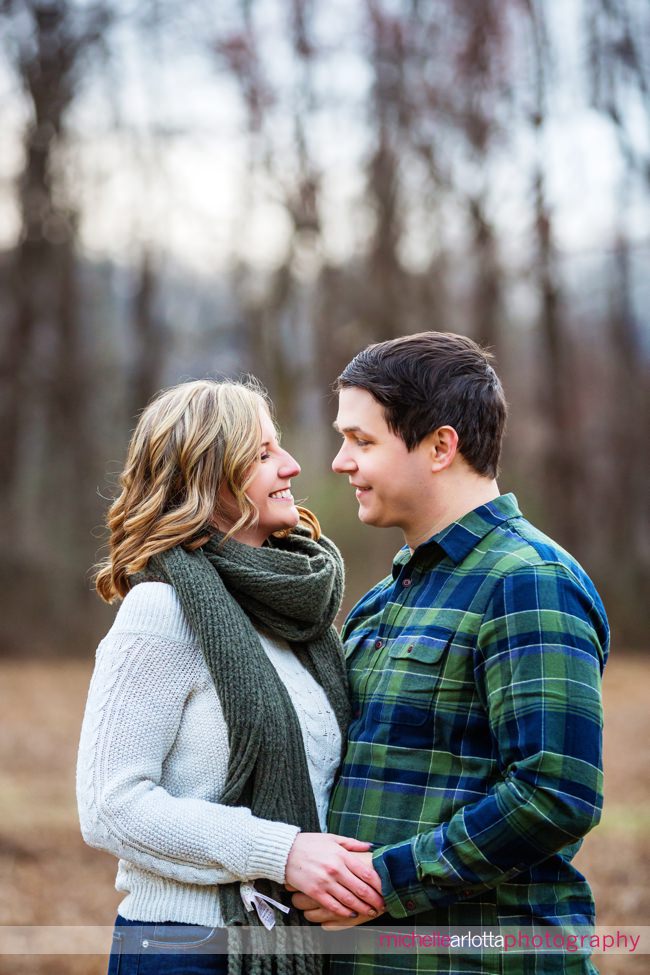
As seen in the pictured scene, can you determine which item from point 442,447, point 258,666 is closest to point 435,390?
point 442,447

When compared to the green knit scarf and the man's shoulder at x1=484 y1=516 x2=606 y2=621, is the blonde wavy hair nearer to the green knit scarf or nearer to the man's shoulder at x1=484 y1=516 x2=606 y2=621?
the green knit scarf

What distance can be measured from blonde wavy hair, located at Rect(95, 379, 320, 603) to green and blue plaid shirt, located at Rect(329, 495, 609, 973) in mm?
490

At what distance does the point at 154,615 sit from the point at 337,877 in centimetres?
64

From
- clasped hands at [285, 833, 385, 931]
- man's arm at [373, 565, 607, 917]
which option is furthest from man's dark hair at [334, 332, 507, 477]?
clasped hands at [285, 833, 385, 931]

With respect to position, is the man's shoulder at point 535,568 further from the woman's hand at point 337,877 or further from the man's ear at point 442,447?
the woman's hand at point 337,877

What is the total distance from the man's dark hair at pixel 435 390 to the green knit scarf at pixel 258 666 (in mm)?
418

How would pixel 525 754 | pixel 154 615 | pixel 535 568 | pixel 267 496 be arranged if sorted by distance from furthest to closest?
pixel 267 496 < pixel 154 615 < pixel 535 568 < pixel 525 754

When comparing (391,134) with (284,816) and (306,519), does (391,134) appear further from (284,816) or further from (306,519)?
(284,816)

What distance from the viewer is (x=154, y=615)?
2119 mm

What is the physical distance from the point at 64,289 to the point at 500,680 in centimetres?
1118

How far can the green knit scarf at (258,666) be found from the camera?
2086 millimetres

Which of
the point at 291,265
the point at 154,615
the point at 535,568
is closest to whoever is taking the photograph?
the point at 535,568

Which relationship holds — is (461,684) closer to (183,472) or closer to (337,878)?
(337,878)

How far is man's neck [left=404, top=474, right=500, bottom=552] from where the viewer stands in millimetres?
2287
